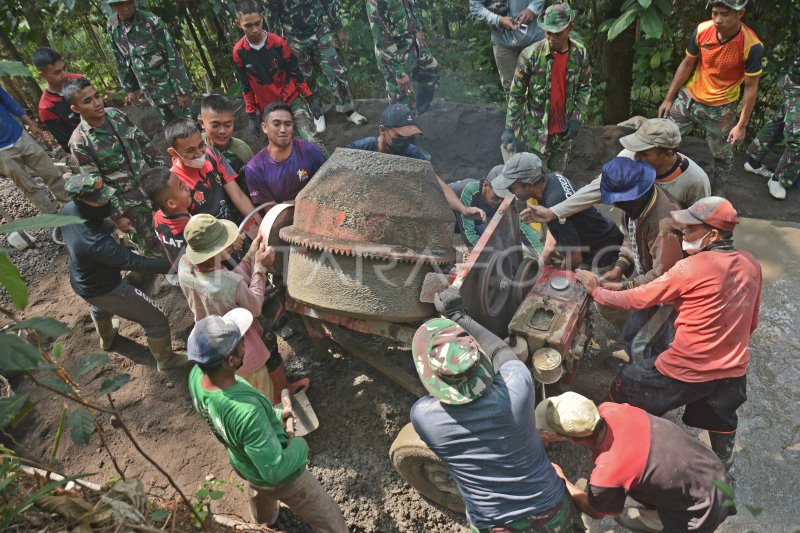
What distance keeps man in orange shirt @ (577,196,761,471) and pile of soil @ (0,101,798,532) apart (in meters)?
0.77

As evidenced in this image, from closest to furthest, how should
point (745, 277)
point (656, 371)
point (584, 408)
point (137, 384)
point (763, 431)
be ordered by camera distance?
point (584, 408)
point (745, 277)
point (656, 371)
point (763, 431)
point (137, 384)

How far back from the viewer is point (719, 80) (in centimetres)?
486

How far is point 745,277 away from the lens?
2.83 metres

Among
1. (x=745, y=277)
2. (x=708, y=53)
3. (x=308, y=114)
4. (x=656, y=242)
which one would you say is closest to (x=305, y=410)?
(x=656, y=242)

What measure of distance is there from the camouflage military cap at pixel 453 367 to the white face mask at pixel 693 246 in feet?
4.37

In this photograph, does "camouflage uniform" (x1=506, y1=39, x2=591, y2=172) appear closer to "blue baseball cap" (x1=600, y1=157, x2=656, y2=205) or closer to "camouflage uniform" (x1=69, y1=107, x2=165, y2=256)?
"blue baseball cap" (x1=600, y1=157, x2=656, y2=205)

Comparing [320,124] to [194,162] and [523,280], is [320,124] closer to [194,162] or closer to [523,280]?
[194,162]

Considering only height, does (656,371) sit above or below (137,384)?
above

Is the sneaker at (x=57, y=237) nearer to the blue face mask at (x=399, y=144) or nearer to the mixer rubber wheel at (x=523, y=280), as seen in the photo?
the blue face mask at (x=399, y=144)

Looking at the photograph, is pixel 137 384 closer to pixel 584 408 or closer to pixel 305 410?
pixel 305 410

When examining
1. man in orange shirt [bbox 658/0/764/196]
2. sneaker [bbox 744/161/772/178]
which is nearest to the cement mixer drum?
man in orange shirt [bbox 658/0/764/196]

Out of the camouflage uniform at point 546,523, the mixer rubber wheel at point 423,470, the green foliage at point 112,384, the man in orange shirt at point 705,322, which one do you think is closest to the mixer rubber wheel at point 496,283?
the man in orange shirt at point 705,322

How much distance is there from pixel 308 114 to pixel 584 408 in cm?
460

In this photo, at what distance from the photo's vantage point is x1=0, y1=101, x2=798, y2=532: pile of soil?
3520 millimetres
